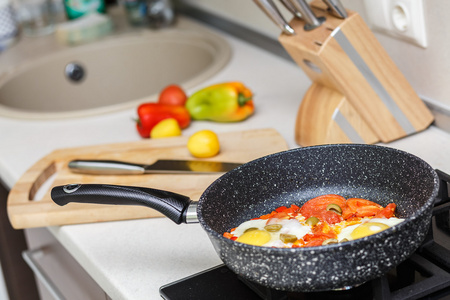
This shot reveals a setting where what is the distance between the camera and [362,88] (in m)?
1.04

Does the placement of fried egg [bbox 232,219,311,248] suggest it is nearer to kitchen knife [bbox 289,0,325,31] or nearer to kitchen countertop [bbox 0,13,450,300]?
kitchen countertop [bbox 0,13,450,300]

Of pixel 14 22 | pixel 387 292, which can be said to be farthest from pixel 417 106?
pixel 14 22

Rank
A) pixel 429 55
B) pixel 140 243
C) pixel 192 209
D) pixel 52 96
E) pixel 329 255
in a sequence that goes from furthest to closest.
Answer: pixel 52 96 → pixel 429 55 → pixel 140 243 → pixel 192 209 → pixel 329 255

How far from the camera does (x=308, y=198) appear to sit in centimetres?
87

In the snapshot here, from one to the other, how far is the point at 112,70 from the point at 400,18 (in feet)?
3.32

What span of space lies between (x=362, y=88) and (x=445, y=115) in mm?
156

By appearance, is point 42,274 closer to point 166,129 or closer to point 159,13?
point 166,129

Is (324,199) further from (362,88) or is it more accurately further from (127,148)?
(127,148)

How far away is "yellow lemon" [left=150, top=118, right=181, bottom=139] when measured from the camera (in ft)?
4.13

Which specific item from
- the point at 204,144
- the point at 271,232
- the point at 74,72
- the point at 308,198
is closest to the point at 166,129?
the point at 204,144

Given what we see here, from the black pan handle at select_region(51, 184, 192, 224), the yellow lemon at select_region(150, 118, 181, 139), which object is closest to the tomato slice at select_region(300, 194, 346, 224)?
the black pan handle at select_region(51, 184, 192, 224)

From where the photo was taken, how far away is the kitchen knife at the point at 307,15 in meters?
0.99

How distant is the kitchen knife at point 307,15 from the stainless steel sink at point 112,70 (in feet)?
2.25

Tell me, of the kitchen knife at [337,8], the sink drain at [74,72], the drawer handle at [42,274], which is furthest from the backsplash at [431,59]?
the sink drain at [74,72]
